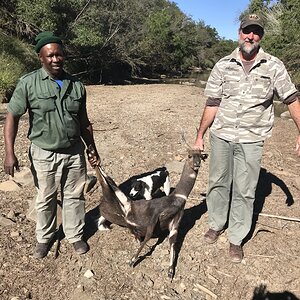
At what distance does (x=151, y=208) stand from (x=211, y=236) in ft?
3.06

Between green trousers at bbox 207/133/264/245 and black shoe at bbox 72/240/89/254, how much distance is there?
4.94 feet

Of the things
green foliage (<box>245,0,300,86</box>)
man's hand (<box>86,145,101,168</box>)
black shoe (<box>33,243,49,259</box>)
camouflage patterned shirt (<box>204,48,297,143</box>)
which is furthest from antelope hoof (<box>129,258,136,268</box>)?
green foliage (<box>245,0,300,86</box>)

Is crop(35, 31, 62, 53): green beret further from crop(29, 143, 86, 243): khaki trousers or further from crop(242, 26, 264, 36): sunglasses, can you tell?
crop(242, 26, 264, 36): sunglasses

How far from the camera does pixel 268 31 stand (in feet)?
96.5

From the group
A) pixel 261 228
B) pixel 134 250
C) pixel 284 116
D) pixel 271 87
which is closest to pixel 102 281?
pixel 134 250

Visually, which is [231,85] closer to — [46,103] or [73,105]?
[73,105]

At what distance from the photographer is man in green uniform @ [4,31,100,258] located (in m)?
3.51

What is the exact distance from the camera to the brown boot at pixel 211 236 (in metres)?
4.64

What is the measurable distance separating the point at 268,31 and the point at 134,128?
75.9 ft

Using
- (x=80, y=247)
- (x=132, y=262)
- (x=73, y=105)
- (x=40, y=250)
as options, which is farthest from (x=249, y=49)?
(x=40, y=250)

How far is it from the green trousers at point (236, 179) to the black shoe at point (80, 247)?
1505 millimetres

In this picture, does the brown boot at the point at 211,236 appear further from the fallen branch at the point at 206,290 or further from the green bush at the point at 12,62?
the green bush at the point at 12,62

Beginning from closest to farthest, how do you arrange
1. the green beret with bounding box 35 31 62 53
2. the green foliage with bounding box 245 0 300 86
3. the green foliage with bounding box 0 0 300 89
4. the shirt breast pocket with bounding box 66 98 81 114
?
the green beret with bounding box 35 31 62 53 → the shirt breast pocket with bounding box 66 98 81 114 → the green foliage with bounding box 0 0 300 89 → the green foliage with bounding box 245 0 300 86

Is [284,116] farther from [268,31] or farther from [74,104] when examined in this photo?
[268,31]
